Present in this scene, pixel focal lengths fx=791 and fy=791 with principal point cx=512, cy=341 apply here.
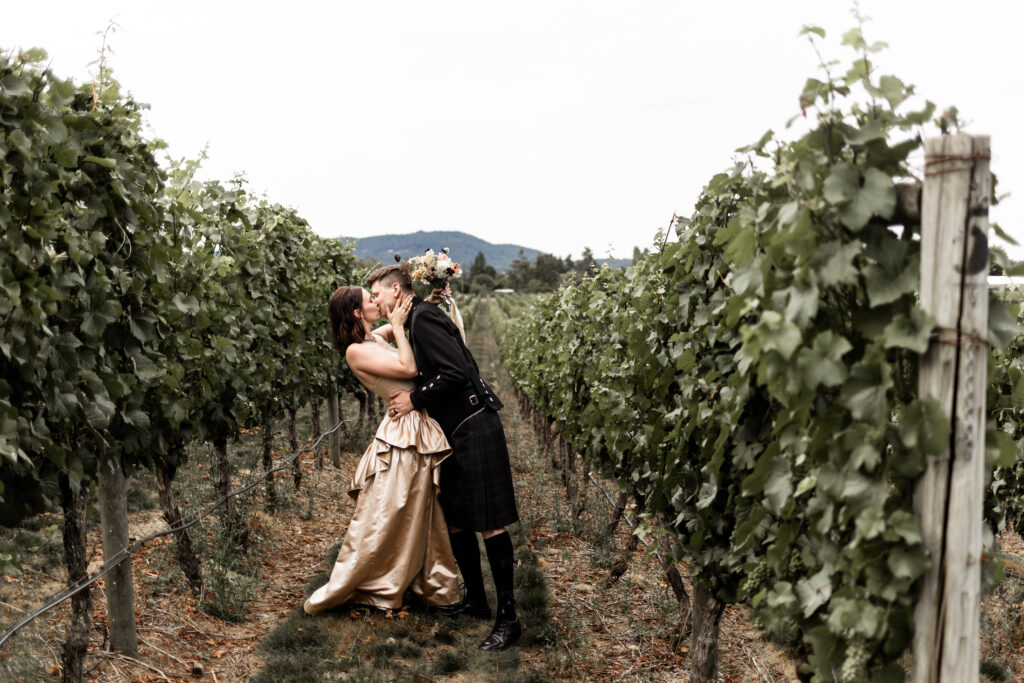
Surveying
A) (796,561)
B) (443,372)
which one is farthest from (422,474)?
(796,561)

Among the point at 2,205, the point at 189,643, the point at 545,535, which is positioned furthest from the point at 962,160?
the point at 545,535

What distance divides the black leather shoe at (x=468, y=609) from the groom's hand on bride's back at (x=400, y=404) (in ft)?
4.17

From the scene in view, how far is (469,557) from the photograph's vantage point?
4824 millimetres

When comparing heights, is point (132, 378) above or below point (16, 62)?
below

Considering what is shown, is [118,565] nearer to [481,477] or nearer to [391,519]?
[391,519]

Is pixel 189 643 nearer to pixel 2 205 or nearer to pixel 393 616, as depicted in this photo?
pixel 393 616

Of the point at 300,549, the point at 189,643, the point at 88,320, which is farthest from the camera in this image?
the point at 300,549

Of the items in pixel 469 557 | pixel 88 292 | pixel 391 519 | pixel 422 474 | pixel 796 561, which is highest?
pixel 88 292

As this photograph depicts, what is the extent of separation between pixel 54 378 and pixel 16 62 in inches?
42.7

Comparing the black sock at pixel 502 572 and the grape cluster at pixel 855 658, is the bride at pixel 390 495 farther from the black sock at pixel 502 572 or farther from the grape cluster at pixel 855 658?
the grape cluster at pixel 855 658

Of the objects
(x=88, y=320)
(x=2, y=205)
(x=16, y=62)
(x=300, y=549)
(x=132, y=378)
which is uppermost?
(x=16, y=62)

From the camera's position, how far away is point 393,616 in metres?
4.85

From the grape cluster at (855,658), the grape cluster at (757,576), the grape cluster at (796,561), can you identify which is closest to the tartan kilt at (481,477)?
the grape cluster at (757,576)

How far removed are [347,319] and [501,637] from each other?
6.93 ft
